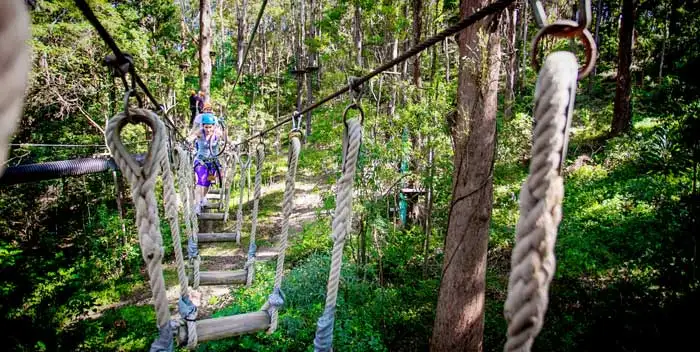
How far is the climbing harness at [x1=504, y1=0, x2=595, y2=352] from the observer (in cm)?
51

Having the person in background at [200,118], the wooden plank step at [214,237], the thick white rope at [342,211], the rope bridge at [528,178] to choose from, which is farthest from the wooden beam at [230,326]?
the person in background at [200,118]

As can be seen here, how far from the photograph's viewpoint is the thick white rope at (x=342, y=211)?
4.77 ft

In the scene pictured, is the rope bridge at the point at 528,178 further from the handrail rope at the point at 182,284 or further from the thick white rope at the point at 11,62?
the handrail rope at the point at 182,284

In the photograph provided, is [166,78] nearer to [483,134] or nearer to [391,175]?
[391,175]

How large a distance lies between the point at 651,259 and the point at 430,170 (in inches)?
116

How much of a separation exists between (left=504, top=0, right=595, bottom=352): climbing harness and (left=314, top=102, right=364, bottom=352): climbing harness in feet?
2.99

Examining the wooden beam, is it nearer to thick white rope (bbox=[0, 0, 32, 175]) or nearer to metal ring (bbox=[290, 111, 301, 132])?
metal ring (bbox=[290, 111, 301, 132])

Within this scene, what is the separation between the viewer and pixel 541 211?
520 mm

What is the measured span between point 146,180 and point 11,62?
29.5 inches

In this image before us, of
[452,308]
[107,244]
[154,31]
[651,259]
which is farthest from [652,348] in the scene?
[154,31]

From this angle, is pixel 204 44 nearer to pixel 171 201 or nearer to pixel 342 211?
pixel 171 201

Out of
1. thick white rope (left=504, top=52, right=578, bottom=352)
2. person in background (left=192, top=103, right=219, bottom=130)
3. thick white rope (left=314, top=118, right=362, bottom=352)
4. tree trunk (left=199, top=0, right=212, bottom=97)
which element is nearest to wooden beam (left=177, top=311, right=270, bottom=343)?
thick white rope (left=314, top=118, right=362, bottom=352)

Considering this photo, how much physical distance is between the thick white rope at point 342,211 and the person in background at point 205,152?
4.54m

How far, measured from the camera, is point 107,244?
27.6 ft
